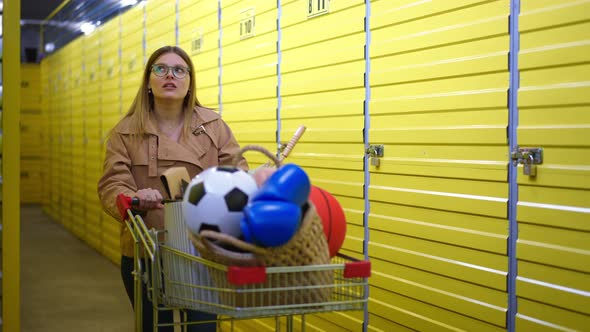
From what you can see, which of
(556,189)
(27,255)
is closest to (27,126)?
(27,255)

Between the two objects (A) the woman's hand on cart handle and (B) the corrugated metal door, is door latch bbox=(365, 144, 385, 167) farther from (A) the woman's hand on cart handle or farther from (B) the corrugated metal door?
(B) the corrugated metal door

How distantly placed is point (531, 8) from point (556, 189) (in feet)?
2.29

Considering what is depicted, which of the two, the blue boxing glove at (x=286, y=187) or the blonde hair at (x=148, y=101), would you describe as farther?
the blonde hair at (x=148, y=101)

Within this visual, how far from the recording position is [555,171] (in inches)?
99.2

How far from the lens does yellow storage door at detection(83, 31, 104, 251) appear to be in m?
8.70

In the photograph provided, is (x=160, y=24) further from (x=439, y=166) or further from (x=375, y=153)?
(x=439, y=166)

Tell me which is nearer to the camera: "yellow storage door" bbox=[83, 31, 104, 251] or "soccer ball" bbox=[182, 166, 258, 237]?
"soccer ball" bbox=[182, 166, 258, 237]

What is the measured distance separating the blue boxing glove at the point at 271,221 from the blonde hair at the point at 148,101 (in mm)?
1260

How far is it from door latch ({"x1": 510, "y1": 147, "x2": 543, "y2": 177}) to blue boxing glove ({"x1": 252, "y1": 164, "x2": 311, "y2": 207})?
133cm

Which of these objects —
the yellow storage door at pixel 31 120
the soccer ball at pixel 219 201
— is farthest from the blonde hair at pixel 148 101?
the yellow storage door at pixel 31 120

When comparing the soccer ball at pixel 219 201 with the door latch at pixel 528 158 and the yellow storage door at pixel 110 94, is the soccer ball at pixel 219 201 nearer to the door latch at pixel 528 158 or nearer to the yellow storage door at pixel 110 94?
the door latch at pixel 528 158

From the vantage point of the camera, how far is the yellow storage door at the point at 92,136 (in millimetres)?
8695

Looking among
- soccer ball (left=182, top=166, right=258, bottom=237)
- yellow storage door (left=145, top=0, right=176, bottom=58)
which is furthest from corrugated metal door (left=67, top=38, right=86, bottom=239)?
soccer ball (left=182, top=166, right=258, bottom=237)

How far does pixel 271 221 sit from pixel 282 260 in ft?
0.52
